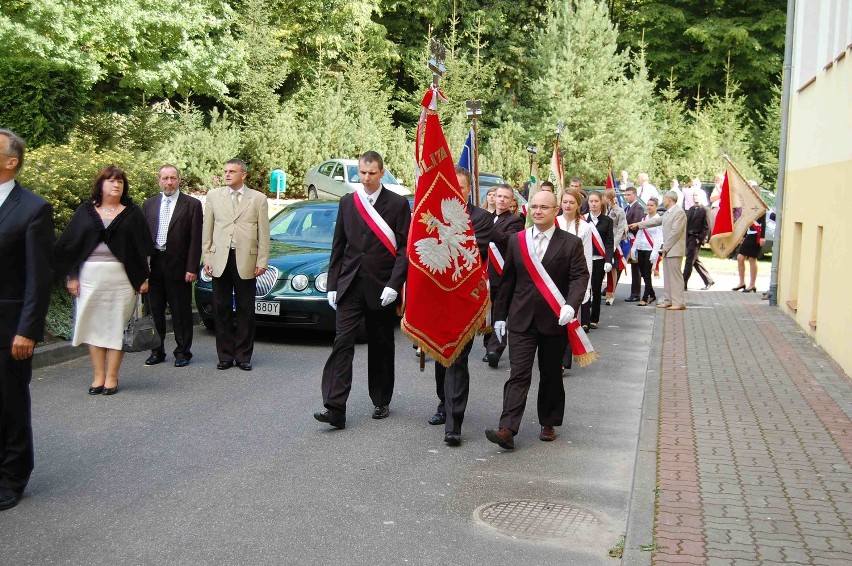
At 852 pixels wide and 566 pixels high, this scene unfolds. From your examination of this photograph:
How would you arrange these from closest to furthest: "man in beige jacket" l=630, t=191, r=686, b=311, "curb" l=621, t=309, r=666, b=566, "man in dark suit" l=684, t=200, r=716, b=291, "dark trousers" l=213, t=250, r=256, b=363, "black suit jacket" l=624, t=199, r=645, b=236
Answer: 1. "curb" l=621, t=309, r=666, b=566
2. "dark trousers" l=213, t=250, r=256, b=363
3. "man in beige jacket" l=630, t=191, r=686, b=311
4. "black suit jacket" l=624, t=199, r=645, b=236
5. "man in dark suit" l=684, t=200, r=716, b=291

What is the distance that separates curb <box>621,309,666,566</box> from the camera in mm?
5301

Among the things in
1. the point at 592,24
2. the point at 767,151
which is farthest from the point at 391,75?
the point at 767,151

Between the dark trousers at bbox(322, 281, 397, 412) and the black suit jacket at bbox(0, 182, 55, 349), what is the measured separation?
260 cm

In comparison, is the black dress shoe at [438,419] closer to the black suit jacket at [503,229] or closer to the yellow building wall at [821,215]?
the black suit jacket at [503,229]

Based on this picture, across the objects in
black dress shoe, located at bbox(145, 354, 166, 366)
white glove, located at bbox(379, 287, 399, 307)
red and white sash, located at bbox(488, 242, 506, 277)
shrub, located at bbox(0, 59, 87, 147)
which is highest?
shrub, located at bbox(0, 59, 87, 147)

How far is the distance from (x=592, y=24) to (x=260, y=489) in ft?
132

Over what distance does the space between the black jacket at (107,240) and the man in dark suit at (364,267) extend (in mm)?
1872

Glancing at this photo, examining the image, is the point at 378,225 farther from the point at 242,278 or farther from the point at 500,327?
the point at 242,278

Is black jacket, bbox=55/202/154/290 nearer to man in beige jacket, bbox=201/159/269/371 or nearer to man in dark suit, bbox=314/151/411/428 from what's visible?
man in beige jacket, bbox=201/159/269/371

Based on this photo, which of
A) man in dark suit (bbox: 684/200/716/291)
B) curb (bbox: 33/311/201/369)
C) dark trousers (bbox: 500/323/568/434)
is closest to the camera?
dark trousers (bbox: 500/323/568/434)

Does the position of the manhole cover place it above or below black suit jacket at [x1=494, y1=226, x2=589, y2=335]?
below

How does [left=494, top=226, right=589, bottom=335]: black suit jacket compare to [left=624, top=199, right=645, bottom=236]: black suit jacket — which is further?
[left=624, top=199, right=645, bottom=236]: black suit jacket

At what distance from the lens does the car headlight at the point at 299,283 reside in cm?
1188

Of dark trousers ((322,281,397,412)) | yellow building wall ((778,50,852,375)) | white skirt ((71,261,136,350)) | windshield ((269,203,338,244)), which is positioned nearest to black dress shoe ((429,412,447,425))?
dark trousers ((322,281,397,412))
